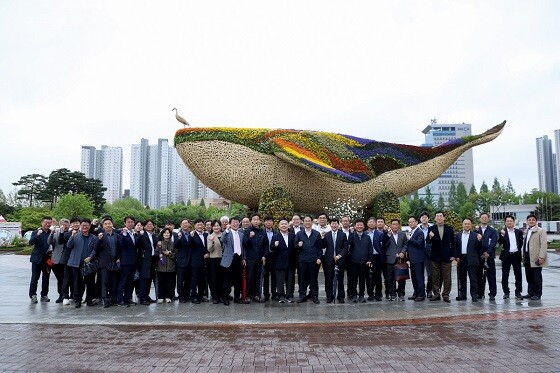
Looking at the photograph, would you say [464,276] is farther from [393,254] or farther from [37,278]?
[37,278]

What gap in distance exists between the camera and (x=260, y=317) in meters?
6.90

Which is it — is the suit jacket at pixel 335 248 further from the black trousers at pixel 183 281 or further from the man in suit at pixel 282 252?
the black trousers at pixel 183 281

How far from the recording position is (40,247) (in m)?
8.93

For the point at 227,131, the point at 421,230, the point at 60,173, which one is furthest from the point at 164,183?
the point at 421,230

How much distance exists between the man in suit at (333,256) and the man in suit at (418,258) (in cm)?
126

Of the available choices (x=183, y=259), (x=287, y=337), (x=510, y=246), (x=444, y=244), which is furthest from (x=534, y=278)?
(x=183, y=259)

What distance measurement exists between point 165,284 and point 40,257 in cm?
259

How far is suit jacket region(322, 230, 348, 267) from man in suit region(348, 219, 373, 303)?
115 millimetres

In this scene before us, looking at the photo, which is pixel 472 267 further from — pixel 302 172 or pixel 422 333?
pixel 302 172

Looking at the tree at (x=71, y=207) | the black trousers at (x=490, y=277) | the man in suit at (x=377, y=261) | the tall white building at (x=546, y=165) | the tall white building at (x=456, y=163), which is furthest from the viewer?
the tall white building at (x=456, y=163)

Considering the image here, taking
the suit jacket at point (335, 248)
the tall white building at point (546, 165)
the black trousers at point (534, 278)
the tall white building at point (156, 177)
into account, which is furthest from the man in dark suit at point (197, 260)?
the tall white building at point (546, 165)

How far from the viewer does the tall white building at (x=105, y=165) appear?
9050 centimetres

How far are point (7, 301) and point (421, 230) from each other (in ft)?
26.6

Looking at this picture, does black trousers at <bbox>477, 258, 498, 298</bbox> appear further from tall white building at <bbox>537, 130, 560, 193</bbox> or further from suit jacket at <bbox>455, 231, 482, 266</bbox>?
tall white building at <bbox>537, 130, 560, 193</bbox>
